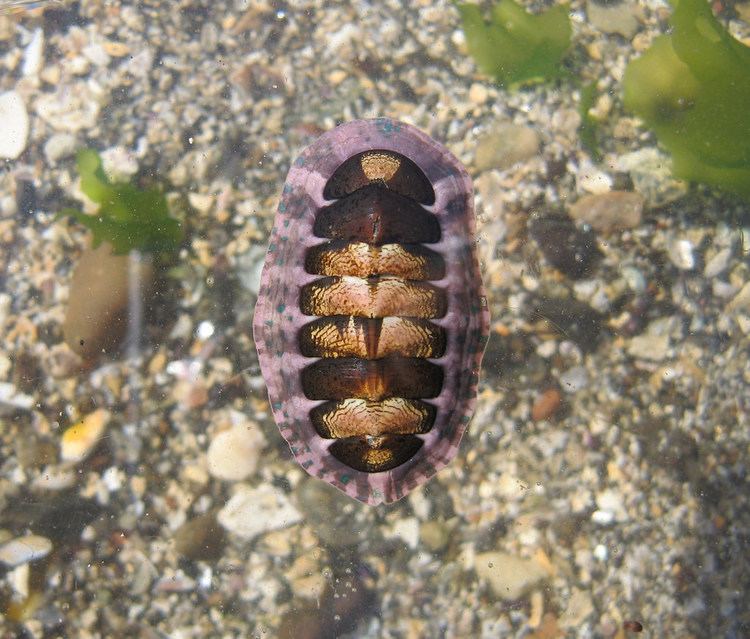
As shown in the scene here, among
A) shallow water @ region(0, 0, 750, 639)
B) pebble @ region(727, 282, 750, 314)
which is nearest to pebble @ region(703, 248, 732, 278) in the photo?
shallow water @ region(0, 0, 750, 639)

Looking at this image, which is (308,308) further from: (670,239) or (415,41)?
(670,239)

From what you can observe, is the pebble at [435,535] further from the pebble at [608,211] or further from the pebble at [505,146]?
the pebble at [505,146]

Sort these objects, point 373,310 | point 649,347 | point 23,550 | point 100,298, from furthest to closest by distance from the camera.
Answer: point 649,347 → point 100,298 → point 23,550 → point 373,310

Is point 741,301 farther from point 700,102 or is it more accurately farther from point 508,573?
point 508,573

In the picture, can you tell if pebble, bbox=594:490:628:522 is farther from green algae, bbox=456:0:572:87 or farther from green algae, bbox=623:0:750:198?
green algae, bbox=456:0:572:87

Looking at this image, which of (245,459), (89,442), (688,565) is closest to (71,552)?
(89,442)

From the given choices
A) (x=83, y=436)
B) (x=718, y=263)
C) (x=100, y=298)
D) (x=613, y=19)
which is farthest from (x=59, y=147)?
(x=718, y=263)
